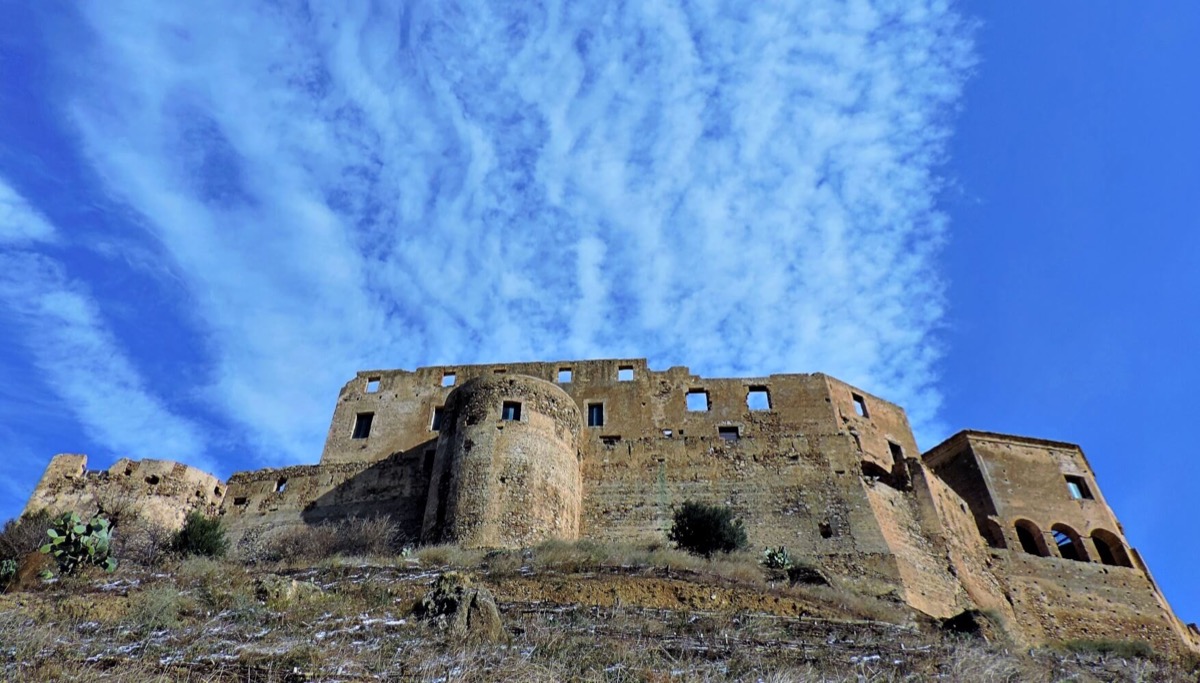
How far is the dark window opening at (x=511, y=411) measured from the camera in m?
25.2

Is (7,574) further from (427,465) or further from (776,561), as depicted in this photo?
(776,561)

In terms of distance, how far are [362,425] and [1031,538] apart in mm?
24882

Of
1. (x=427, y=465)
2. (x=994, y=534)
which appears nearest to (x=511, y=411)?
(x=427, y=465)

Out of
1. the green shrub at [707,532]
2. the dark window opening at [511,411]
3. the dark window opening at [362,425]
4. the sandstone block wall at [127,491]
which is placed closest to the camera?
the green shrub at [707,532]

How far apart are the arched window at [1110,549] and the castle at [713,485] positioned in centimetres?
5

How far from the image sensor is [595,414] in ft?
100

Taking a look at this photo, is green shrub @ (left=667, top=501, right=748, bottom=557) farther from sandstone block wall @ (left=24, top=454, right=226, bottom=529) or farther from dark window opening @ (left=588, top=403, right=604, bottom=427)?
sandstone block wall @ (left=24, top=454, right=226, bottom=529)

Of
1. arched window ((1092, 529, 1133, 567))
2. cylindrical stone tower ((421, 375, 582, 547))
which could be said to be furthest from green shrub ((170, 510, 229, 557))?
arched window ((1092, 529, 1133, 567))

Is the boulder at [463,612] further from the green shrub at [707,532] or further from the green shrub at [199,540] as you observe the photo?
the green shrub at [199,540]

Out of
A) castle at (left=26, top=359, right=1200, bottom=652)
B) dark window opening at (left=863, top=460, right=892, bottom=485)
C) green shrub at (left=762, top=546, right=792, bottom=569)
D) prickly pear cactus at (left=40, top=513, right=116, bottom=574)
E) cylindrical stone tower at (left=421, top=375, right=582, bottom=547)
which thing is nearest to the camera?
prickly pear cactus at (left=40, top=513, right=116, bottom=574)

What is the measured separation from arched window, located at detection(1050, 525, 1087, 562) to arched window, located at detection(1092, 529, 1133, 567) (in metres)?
0.67

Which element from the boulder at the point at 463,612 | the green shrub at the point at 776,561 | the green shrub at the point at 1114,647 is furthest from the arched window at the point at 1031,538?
the boulder at the point at 463,612

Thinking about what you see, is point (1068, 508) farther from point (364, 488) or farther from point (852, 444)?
point (364, 488)

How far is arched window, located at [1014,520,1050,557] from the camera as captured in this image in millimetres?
28906
